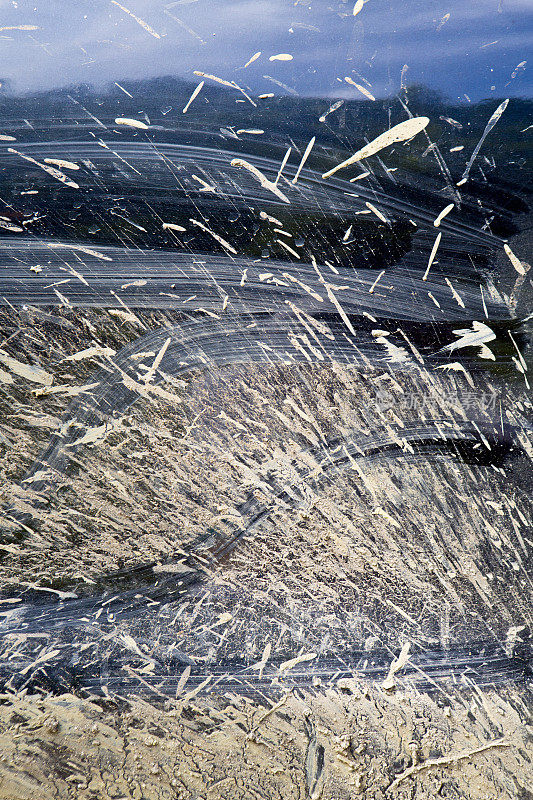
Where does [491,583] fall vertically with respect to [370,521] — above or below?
below

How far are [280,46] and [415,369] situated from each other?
499 mm

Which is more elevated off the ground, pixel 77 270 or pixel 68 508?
pixel 77 270

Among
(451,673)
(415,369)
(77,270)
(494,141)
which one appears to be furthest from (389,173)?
(451,673)

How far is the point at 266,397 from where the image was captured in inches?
25.7

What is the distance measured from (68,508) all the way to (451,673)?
663 millimetres

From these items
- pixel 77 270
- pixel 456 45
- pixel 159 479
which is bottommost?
pixel 159 479

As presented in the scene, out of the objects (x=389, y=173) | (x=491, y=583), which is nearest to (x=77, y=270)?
(x=389, y=173)

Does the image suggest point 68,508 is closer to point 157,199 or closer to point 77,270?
point 77,270

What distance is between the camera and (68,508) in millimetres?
668

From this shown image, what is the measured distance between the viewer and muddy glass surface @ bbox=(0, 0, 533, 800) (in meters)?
0.60

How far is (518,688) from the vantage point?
675 millimetres

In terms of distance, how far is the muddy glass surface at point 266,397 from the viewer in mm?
604

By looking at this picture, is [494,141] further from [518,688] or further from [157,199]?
[518,688]

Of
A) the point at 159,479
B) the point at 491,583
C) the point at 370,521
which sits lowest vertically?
the point at 491,583
